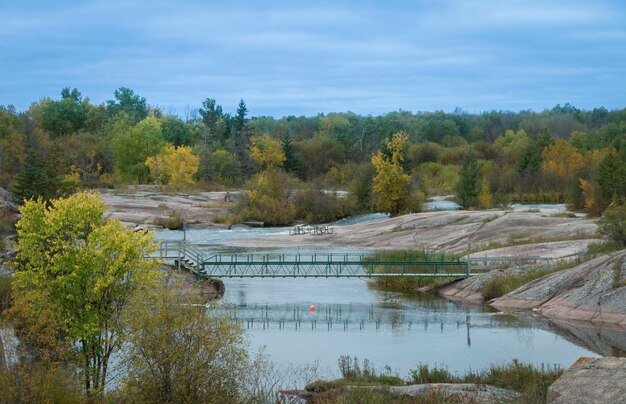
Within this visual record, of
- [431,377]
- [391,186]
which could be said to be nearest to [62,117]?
[391,186]

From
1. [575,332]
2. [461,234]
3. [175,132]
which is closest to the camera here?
[575,332]

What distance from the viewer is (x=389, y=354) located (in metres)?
31.6

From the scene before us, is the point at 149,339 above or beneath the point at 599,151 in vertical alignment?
beneath

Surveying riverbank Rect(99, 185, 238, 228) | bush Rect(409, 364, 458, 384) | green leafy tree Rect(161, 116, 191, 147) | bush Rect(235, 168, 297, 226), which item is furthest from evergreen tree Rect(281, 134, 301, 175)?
bush Rect(409, 364, 458, 384)

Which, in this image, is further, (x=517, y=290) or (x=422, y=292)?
(x=422, y=292)

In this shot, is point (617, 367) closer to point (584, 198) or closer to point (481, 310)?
point (481, 310)

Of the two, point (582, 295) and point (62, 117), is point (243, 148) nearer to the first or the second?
point (62, 117)

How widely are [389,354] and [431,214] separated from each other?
38.7 metres

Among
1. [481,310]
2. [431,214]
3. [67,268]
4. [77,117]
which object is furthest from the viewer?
[77,117]

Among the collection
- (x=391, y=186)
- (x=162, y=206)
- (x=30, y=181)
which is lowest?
(x=162, y=206)

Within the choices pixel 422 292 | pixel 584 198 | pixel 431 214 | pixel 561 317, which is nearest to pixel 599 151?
pixel 584 198

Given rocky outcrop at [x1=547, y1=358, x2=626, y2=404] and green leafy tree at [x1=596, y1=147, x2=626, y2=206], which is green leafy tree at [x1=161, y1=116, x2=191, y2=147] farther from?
rocky outcrop at [x1=547, y1=358, x2=626, y2=404]

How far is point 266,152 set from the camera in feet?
432

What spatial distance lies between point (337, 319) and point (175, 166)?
8417 centimetres
